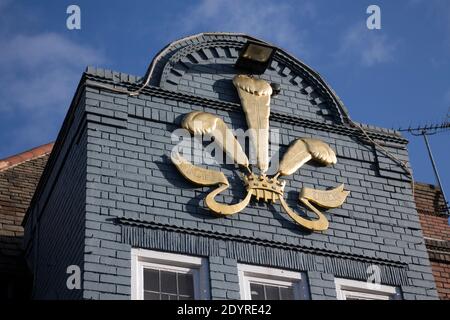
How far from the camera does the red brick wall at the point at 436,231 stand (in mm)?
15984

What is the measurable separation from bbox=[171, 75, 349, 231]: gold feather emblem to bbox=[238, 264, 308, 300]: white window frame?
752mm

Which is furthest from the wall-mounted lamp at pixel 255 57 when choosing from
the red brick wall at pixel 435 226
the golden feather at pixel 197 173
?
the red brick wall at pixel 435 226

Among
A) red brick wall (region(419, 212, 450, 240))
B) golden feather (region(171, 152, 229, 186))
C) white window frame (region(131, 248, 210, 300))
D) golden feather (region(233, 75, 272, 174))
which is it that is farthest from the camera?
red brick wall (region(419, 212, 450, 240))

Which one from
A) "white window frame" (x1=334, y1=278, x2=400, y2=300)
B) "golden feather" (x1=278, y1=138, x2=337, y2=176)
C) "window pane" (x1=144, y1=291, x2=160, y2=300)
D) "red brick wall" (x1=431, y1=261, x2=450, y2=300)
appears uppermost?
"golden feather" (x1=278, y1=138, x2=337, y2=176)

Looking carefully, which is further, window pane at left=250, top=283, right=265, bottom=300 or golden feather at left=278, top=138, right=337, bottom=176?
golden feather at left=278, top=138, right=337, bottom=176

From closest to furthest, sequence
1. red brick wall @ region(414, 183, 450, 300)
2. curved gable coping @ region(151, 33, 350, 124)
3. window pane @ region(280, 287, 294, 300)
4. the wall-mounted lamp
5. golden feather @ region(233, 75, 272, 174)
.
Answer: window pane @ region(280, 287, 294, 300)
golden feather @ region(233, 75, 272, 174)
curved gable coping @ region(151, 33, 350, 124)
the wall-mounted lamp
red brick wall @ region(414, 183, 450, 300)

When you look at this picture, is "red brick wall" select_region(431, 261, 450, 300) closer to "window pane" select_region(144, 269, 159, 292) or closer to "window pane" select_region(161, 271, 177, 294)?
"window pane" select_region(161, 271, 177, 294)

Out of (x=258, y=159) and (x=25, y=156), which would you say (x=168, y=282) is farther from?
(x=25, y=156)

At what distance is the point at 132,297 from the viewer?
1150cm

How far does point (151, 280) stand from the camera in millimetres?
11914

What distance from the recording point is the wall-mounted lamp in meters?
14.4

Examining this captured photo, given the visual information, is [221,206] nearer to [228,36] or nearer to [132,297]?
[132,297]

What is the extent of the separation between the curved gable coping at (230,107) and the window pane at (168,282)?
111 inches

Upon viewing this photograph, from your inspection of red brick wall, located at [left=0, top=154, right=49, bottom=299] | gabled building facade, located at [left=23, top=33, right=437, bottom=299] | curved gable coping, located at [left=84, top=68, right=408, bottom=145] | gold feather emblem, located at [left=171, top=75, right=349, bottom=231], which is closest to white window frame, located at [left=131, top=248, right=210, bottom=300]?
gabled building facade, located at [left=23, top=33, right=437, bottom=299]
